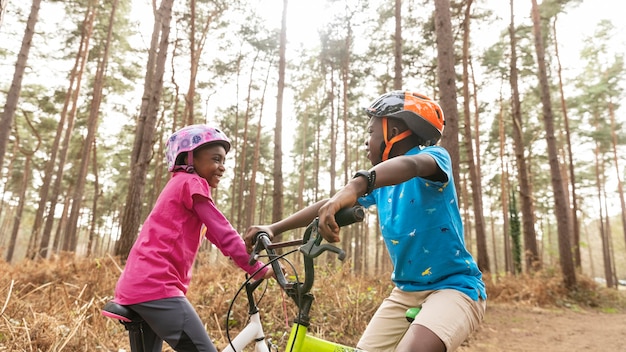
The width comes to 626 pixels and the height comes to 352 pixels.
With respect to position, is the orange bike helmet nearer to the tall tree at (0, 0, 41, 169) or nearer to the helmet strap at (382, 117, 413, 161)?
the helmet strap at (382, 117, 413, 161)

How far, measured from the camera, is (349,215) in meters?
1.30

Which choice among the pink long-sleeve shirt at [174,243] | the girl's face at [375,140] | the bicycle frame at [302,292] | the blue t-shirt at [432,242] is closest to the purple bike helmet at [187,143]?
the pink long-sleeve shirt at [174,243]

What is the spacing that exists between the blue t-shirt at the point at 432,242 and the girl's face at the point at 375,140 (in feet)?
0.60

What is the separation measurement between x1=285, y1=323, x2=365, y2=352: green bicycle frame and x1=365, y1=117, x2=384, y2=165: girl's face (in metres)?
1.03

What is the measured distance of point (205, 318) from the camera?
5332 mm

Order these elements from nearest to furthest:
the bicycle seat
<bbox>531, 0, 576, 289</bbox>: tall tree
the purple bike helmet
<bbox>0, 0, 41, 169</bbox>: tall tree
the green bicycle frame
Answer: the green bicycle frame → the bicycle seat → the purple bike helmet → <bbox>0, 0, 41, 169</bbox>: tall tree → <bbox>531, 0, 576, 289</bbox>: tall tree

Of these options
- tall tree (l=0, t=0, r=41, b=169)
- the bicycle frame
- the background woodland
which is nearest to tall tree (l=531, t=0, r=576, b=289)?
the background woodland

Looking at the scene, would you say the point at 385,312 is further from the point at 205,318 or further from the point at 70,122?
the point at 70,122

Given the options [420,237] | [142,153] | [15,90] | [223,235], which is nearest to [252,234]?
[223,235]

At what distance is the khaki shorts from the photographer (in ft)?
5.74

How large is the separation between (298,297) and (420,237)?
2.78 feet

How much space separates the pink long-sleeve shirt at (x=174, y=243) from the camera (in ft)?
7.14

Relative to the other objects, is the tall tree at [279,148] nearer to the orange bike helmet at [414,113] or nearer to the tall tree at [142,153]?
the tall tree at [142,153]

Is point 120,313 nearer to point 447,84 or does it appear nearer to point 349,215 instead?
point 349,215
